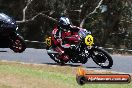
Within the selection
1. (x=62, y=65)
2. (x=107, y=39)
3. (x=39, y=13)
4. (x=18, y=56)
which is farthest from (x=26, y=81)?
(x=107, y=39)

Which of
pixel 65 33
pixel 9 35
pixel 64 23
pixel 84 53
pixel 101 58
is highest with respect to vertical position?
pixel 64 23

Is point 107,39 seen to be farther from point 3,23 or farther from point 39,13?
point 3,23

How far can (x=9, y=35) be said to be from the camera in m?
15.2

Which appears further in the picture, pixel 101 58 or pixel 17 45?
pixel 17 45

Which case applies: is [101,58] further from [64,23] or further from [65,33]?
[64,23]

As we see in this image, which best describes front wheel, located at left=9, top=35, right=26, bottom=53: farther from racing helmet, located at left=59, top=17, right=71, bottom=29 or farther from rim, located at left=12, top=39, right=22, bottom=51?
racing helmet, located at left=59, top=17, right=71, bottom=29

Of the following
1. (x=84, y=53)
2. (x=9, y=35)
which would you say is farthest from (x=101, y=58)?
(x=9, y=35)

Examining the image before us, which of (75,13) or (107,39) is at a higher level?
(75,13)

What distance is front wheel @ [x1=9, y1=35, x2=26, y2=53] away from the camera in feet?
49.9

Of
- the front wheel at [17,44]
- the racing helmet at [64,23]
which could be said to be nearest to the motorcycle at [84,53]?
the racing helmet at [64,23]

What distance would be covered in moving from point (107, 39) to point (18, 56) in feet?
90.7

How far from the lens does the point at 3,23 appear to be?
1502 centimetres

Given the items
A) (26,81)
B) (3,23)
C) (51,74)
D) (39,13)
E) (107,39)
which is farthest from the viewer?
(107,39)

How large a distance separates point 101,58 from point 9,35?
13.8 ft
